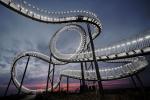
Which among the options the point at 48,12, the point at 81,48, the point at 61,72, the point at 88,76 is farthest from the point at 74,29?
the point at 61,72

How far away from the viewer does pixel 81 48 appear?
30.8 m

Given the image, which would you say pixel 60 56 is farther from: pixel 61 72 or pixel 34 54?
pixel 61 72

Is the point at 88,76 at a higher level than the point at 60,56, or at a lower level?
lower

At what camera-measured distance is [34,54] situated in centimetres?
3494

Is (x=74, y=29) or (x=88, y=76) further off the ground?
(x=74, y=29)

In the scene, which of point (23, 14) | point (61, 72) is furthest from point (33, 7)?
point (61, 72)

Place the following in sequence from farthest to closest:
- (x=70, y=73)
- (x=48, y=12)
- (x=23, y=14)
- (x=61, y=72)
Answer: (x=61, y=72), (x=70, y=73), (x=48, y=12), (x=23, y=14)

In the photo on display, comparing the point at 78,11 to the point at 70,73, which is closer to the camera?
the point at 78,11

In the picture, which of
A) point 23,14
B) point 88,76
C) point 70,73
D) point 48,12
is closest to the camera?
point 23,14

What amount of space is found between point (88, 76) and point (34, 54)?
578 inches

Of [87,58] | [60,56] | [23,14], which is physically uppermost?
[23,14]

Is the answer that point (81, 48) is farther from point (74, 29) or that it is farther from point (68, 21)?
point (68, 21)

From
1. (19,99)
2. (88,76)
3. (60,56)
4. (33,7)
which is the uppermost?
(33,7)

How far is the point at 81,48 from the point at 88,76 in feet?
24.5
